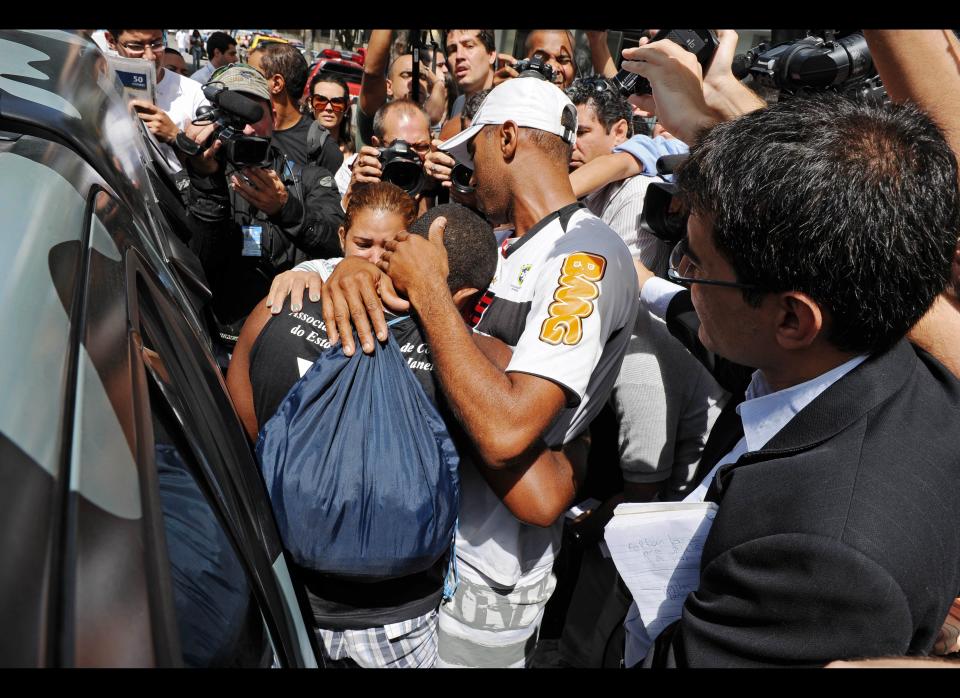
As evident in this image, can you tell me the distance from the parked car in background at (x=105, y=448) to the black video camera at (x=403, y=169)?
1617mm

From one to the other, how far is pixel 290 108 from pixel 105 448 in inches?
156

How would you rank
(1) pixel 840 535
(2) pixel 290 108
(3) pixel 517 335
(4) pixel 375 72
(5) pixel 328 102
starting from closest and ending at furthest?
(1) pixel 840 535 < (3) pixel 517 335 < (2) pixel 290 108 < (4) pixel 375 72 < (5) pixel 328 102

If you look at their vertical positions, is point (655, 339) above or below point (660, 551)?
below

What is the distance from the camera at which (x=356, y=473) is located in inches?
54.9

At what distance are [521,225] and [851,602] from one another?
1.48 meters

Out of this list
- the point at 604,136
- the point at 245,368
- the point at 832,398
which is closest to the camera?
the point at 832,398

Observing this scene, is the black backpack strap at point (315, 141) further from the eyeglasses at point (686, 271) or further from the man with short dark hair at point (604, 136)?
the eyeglasses at point (686, 271)

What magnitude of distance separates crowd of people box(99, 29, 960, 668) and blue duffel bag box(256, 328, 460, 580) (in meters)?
0.04

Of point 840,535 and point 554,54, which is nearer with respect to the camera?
point 840,535

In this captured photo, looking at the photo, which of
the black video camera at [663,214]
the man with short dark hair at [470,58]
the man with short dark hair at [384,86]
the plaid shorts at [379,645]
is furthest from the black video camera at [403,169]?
the plaid shorts at [379,645]

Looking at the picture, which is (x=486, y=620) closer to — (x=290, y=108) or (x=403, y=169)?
(x=403, y=169)

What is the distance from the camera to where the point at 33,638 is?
0.48 metres

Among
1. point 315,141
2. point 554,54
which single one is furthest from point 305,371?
point 554,54

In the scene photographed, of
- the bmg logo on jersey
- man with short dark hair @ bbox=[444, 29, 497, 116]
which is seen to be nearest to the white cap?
the bmg logo on jersey
